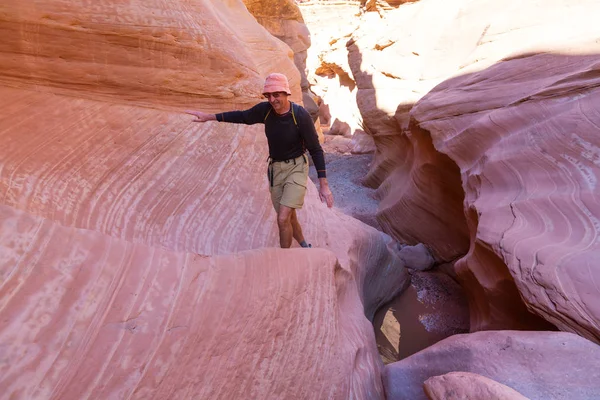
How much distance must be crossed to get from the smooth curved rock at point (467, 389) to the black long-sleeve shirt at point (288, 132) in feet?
5.88

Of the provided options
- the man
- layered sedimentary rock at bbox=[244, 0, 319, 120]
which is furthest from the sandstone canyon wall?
layered sedimentary rock at bbox=[244, 0, 319, 120]

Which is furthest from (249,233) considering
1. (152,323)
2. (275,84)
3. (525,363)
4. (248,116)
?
(525,363)

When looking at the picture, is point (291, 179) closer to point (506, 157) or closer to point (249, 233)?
point (249, 233)

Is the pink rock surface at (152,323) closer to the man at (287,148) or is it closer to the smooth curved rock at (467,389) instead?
the man at (287,148)

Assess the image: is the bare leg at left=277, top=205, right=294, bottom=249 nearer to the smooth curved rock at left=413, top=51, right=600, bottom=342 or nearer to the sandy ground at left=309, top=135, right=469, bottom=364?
the smooth curved rock at left=413, top=51, right=600, bottom=342

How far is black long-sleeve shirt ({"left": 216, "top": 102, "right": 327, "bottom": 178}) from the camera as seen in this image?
10.3ft

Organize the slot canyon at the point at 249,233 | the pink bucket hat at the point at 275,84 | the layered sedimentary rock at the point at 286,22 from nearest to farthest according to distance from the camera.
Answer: the slot canyon at the point at 249,233, the pink bucket hat at the point at 275,84, the layered sedimentary rock at the point at 286,22

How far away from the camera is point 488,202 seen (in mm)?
4180

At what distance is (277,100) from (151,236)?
162 centimetres

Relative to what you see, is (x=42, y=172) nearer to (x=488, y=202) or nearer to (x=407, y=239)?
(x=488, y=202)

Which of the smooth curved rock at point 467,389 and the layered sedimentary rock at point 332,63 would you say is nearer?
the smooth curved rock at point 467,389

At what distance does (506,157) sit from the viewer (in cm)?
432

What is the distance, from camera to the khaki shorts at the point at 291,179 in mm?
3229

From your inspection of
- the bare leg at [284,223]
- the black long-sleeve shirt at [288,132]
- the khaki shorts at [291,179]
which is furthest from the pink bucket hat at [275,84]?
the bare leg at [284,223]
